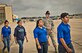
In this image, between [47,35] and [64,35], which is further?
[47,35]

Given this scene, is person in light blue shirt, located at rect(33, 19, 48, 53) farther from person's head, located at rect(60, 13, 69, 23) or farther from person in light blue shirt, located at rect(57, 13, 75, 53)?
person's head, located at rect(60, 13, 69, 23)

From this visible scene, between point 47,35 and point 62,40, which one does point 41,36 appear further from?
point 62,40

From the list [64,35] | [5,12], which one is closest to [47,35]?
[64,35]

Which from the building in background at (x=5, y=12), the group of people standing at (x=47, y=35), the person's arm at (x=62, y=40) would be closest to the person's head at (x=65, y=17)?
the group of people standing at (x=47, y=35)

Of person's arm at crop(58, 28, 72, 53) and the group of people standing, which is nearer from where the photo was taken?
person's arm at crop(58, 28, 72, 53)

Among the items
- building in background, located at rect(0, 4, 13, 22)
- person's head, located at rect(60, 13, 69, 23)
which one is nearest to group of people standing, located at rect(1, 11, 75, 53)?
person's head, located at rect(60, 13, 69, 23)

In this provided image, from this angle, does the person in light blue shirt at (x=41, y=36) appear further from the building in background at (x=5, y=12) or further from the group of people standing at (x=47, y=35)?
the building in background at (x=5, y=12)

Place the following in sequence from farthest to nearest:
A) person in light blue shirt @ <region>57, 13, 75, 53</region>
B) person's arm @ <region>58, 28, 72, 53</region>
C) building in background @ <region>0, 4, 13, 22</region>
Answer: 1. building in background @ <region>0, 4, 13, 22</region>
2. person in light blue shirt @ <region>57, 13, 75, 53</region>
3. person's arm @ <region>58, 28, 72, 53</region>

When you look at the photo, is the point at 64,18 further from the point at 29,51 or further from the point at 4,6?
the point at 4,6

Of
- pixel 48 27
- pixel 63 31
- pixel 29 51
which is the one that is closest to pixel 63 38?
pixel 63 31

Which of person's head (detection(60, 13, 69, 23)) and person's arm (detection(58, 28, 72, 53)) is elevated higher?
person's head (detection(60, 13, 69, 23))

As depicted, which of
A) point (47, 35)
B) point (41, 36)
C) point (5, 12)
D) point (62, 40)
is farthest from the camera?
point (5, 12)

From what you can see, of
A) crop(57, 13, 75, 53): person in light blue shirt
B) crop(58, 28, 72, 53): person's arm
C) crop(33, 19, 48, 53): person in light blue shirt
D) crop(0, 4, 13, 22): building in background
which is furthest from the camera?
crop(0, 4, 13, 22): building in background

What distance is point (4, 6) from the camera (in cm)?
14162
